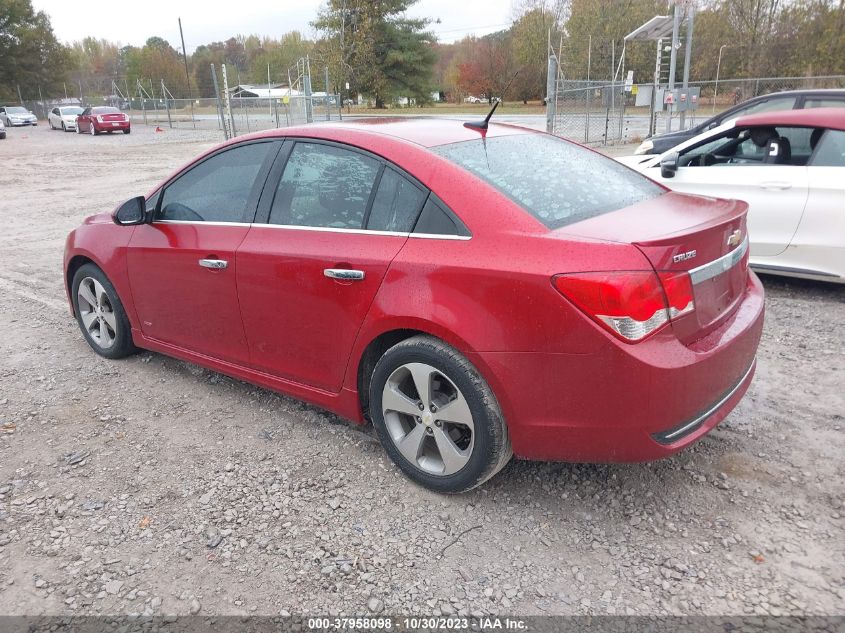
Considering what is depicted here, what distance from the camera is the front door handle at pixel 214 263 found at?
3.46 metres

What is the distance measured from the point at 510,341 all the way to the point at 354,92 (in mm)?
58053

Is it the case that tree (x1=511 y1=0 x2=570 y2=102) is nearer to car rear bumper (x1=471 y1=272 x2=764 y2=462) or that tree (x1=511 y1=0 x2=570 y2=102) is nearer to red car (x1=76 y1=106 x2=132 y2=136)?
red car (x1=76 y1=106 x2=132 y2=136)

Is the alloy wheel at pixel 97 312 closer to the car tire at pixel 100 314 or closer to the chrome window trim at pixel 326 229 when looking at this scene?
the car tire at pixel 100 314

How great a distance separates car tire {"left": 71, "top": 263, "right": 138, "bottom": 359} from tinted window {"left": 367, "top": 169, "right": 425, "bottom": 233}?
7.50ft

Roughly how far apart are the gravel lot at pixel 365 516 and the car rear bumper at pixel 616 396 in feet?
1.34

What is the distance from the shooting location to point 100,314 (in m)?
4.56

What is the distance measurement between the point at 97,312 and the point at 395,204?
9.05ft

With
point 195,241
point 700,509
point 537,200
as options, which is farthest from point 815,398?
point 195,241

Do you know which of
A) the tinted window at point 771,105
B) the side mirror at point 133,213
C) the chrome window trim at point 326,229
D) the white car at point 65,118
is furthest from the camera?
the white car at point 65,118

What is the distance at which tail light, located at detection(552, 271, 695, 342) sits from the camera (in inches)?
90.6

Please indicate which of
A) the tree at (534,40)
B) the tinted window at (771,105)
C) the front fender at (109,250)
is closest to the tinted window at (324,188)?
the front fender at (109,250)

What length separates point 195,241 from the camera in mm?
3633

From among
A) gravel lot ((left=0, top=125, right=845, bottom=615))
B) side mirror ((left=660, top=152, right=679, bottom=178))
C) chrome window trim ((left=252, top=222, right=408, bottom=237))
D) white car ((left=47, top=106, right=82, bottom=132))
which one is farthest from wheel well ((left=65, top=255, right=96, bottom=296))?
white car ((left=47, top=106, right=82, bottom=132))

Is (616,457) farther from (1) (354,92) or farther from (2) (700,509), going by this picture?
(1) (354,92)
